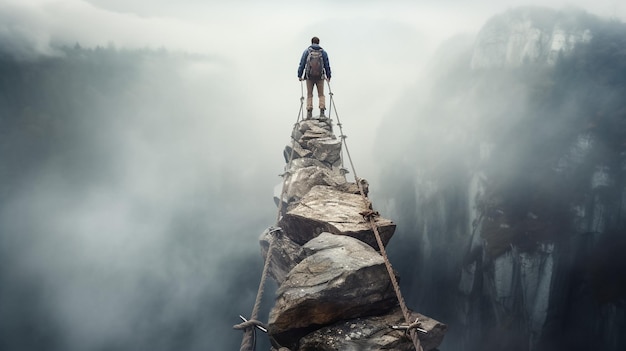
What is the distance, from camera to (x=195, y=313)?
→ 139000mm

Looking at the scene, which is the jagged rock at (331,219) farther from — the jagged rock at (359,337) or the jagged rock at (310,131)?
the jagged rock at (310,131)

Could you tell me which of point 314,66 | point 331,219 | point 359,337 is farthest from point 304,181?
point 359,337

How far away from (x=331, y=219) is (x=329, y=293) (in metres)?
3.38

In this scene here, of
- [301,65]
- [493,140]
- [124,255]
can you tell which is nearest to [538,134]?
[493,140]

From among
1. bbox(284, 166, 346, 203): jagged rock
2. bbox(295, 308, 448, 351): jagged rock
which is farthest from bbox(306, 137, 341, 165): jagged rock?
bbox(295, 308, 448, 351): jagged rock

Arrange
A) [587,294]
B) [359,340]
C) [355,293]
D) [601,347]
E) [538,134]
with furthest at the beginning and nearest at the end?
[538,134], [587,294], [601,347], [355,293], [359,340]

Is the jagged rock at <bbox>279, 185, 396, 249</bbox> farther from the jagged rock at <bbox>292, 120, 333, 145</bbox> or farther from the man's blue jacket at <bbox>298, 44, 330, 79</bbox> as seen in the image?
the man's blue jacket at <bbox>298, 44, 330, 79</bbox>

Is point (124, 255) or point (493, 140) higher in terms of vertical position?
point (493, 140)

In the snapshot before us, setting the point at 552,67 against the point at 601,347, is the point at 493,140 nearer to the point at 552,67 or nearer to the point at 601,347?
the point at 552,67

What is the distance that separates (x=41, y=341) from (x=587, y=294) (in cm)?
17949

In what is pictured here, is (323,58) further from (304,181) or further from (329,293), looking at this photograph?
(329,293)

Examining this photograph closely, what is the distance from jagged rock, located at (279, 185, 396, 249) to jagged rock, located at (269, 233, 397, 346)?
154 cm

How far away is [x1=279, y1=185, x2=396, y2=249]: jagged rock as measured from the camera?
9.70 meters

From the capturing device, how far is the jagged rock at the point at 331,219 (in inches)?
382
